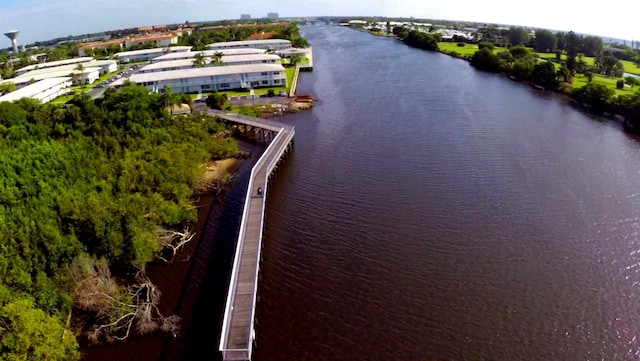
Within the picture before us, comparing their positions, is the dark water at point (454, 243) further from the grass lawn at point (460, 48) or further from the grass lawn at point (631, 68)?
the grass lawn at point (460, 48)

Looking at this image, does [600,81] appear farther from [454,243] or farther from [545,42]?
[454,243]

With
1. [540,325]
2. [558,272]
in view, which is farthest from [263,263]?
[558,272]

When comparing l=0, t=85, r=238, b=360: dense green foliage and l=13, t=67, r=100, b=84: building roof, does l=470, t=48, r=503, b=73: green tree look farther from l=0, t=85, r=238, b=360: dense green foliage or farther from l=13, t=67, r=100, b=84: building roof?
l=13, t=67, r=100, b=84: building roof

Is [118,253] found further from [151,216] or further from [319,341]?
[319,341]

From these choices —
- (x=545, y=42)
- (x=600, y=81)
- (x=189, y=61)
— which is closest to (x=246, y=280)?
(x=189, y=61)

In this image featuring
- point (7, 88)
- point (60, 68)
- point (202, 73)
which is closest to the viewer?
point (202, 73)

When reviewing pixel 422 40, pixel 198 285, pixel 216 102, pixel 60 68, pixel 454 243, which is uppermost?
pixel 422 40

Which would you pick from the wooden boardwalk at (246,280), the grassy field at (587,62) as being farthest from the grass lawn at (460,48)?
the wooden boardwalk at (246,280)
